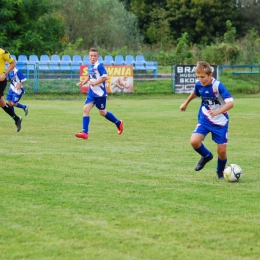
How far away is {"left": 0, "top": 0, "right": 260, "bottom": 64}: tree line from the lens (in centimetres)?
4100

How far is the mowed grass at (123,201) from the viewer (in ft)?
18.0

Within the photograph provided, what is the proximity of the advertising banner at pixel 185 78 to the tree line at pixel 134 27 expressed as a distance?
7.47 meters

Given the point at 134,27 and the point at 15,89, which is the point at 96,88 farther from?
the point at 134,27

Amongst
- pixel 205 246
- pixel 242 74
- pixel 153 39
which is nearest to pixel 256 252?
pixel 205 246

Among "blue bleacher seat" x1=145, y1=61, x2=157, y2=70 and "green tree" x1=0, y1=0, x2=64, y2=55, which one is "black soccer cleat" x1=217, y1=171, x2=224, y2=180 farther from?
"green tree" x1=0, y1=0, x2=64, y2=55

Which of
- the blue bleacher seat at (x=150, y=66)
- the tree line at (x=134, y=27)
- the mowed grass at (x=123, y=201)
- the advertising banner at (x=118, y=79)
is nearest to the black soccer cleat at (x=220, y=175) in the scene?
the mowed grass at (x=123, y=201)

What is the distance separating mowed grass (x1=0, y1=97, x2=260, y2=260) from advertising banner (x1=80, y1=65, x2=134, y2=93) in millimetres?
16562

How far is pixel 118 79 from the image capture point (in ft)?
101

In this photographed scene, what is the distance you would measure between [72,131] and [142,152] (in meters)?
4.01

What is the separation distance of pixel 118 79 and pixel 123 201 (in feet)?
77.7

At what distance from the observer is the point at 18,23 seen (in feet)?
139

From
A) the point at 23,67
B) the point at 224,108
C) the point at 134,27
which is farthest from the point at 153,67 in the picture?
the point at 224,108

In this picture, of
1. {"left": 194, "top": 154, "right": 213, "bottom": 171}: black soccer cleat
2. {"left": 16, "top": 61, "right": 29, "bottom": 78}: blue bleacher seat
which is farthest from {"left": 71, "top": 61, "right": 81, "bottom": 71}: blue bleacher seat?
{"left": 194, "top": 154, "right": 213, "bottom": 171}: black soccer cleat

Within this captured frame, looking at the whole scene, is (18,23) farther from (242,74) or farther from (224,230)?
(224,230)
